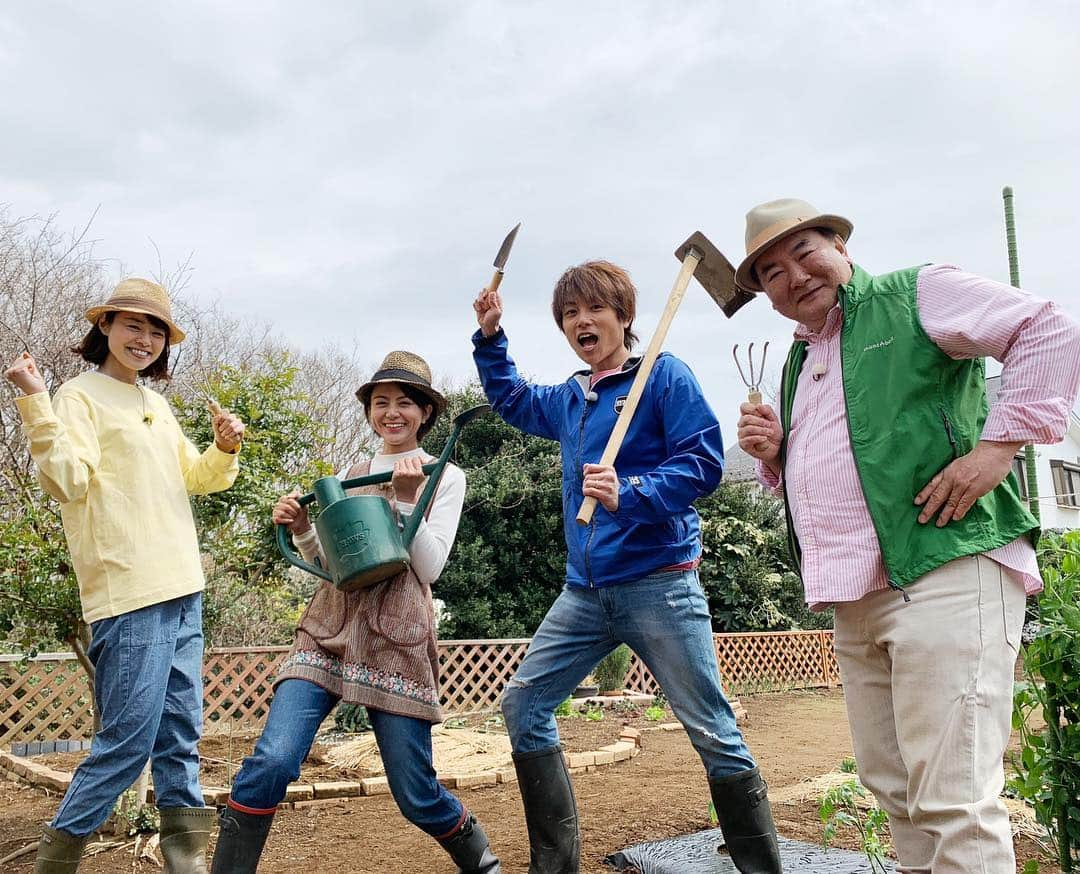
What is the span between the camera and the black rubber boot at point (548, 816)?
2.57m

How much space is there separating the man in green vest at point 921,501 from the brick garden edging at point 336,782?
273 centimetres

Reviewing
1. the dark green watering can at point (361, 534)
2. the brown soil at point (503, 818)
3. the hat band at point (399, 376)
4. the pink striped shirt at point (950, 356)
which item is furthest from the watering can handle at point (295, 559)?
the pink striped shirt at point (950, 356)

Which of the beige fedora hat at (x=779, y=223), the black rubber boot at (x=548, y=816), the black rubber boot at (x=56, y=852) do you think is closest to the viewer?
the beige fedora hat at (x=779, y=223)

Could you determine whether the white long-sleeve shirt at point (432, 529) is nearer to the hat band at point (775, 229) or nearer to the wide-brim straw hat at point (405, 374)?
the wide-brim straw hat at point (405, 374)

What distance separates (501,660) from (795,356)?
711 cm

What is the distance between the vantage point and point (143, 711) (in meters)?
2.43

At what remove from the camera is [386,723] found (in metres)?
2.38

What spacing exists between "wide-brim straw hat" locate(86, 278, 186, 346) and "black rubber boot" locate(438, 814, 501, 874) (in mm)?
1719

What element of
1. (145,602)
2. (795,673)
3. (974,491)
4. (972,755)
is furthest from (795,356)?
(795,673)

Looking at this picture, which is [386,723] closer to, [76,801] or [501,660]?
[76,801]

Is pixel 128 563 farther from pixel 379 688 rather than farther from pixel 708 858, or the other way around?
Result: pixel 708 858

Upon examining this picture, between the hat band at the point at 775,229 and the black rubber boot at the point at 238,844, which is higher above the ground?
the hat band at the point at 775,229

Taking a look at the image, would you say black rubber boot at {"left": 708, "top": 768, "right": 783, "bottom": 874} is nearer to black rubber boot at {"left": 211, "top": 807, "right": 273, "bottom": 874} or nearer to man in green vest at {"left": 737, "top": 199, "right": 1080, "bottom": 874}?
man in green vest at {"left": 737, "top": 199, "right": 1080, "bottom": 874}

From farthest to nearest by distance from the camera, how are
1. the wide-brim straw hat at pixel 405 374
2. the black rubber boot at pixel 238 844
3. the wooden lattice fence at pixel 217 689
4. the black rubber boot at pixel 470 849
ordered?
the wooden lattice fence at pixel 217 689
the wide-brim straw hat at pixel 405 374
the black rubber boot at pixel 470 849
the black rubber boot at pixel 238 844
